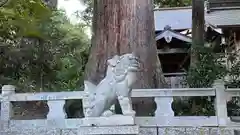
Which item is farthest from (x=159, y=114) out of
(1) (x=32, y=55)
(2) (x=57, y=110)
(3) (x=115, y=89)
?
(1) (x=32, y=55)

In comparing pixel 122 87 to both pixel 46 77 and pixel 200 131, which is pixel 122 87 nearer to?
pixel 200 131

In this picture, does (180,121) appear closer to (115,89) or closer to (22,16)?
(115,89)

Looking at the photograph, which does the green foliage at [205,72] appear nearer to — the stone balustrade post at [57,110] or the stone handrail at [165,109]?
the stone handrail at [165,109]

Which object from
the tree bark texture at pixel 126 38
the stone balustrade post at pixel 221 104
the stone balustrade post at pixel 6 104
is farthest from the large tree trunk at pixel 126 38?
the stone balustrade post at pixel 6 104

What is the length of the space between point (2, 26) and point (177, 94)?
6.11 meters

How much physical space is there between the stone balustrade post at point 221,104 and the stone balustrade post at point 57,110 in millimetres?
2728

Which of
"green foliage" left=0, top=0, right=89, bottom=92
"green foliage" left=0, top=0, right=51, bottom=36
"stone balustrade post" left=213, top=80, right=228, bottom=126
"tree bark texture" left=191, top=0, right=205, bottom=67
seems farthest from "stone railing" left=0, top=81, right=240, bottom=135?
"green foliage" left=0, top=0, right=51, bottom=36

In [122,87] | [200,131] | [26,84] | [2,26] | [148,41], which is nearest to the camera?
[122,87]

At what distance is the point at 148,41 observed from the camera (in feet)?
22.3

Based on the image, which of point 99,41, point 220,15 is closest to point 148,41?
point 99,41

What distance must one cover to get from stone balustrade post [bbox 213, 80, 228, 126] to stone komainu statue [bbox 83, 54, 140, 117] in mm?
1778

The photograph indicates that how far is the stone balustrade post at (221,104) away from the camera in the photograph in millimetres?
5438

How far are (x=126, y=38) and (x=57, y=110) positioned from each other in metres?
2.09

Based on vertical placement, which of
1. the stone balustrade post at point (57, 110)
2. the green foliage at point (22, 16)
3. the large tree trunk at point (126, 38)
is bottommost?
the stone balustrade post at point (57, 110)
